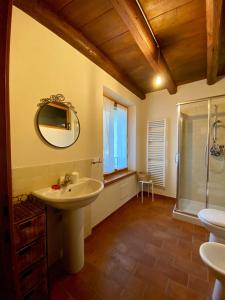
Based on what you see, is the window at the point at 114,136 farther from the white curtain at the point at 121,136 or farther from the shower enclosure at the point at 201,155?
the shower enclosure at the point at 201,155

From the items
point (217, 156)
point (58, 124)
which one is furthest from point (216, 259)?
point (217, 156)

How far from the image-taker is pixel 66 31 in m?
1.48

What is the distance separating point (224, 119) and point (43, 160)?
304 centimetres

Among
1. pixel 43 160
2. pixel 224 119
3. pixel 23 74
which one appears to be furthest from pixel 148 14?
pixel 224 119

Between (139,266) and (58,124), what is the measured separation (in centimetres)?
172

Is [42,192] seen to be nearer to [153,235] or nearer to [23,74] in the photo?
[23,74]

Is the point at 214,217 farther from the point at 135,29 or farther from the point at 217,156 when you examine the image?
the point at 135,29

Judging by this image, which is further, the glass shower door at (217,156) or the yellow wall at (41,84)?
the glass shower door at (217,156)

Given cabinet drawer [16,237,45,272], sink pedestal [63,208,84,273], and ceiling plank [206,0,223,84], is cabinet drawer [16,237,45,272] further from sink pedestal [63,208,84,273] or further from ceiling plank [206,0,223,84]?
ceiling plank [206,0,223,84]

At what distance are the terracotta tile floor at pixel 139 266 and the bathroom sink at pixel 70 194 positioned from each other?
0.73 m

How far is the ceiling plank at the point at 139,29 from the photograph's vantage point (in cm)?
122

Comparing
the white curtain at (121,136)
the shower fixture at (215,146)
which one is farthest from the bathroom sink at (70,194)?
the shower fixture at (215,146)

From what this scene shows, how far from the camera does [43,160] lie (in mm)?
1395

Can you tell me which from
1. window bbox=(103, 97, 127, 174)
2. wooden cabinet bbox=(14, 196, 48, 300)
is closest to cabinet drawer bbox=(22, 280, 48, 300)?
wooden cabinet bbox=(14, 196, 48, 300)
